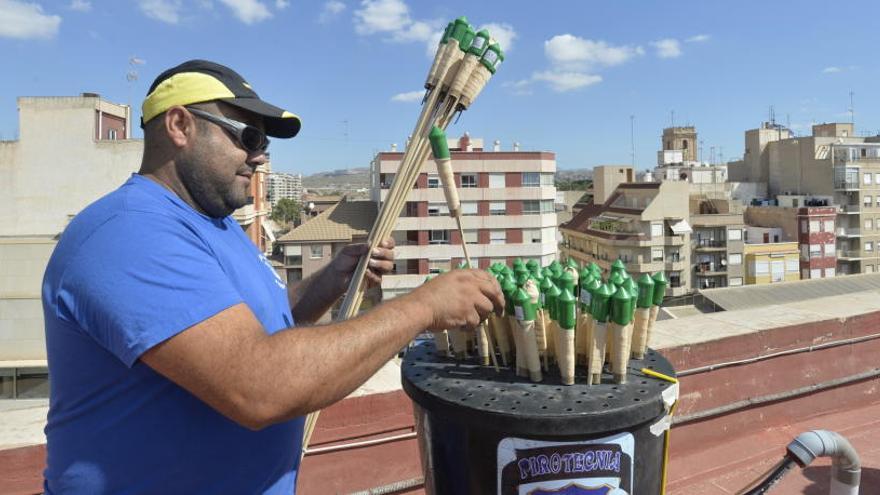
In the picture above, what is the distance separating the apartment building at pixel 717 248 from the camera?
39.2 meters

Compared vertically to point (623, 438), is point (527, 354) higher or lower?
higher

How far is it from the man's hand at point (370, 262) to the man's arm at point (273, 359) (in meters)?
0.70

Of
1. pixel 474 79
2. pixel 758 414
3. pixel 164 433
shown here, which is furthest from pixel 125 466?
→ pixel 758 414

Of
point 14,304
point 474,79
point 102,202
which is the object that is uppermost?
point 474,79

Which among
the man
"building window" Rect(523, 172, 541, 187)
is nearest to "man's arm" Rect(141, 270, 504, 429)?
the man

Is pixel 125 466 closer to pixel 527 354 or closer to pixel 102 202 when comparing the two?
pixel 102 202

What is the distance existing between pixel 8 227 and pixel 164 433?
2406 centimetres

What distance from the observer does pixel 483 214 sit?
37281 millimetres

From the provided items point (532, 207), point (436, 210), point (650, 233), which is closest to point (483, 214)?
point (436, 210)

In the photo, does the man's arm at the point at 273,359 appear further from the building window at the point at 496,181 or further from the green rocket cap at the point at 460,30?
the building window at the point at 496,181

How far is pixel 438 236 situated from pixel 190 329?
118 ft

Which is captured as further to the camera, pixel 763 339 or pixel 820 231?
pixel 820 231

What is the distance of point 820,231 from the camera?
1639 inches

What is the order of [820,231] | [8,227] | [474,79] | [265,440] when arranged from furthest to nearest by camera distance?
1. [820,231]
2. [8,227]
3. [474,79]
4. [265,440]
